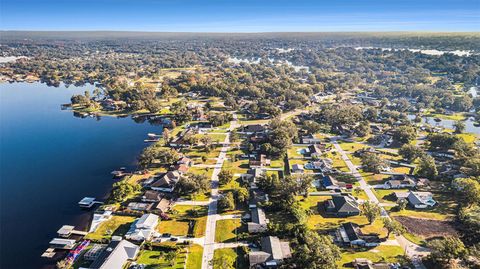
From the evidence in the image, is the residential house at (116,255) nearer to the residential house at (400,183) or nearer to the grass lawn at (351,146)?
the residential house at (400,183)

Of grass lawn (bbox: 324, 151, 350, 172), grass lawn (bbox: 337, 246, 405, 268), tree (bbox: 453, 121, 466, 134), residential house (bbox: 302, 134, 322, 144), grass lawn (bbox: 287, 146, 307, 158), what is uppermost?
tree (bbox: 453, 121, 466, 134)

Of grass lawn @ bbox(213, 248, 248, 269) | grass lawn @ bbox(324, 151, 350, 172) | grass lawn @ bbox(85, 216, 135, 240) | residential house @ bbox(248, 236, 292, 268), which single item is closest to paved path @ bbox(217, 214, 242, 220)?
grass lawn @ bbox(213, 248, 248, 269)

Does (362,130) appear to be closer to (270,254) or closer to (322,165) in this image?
(322,165)

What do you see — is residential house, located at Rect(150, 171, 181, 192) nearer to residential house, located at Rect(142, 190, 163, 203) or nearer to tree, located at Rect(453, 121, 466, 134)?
residential house, located at Rect(142, 190, 163, 203)

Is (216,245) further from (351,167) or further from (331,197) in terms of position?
(351,167)

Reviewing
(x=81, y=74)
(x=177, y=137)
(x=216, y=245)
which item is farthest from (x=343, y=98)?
(x=81, y=74)

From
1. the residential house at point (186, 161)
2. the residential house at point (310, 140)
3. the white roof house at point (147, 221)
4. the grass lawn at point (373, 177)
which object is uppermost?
the residential house at point (310, 140)

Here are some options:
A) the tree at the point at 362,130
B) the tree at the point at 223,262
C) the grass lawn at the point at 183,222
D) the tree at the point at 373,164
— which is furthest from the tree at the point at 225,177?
the tree at the point at 362,130
